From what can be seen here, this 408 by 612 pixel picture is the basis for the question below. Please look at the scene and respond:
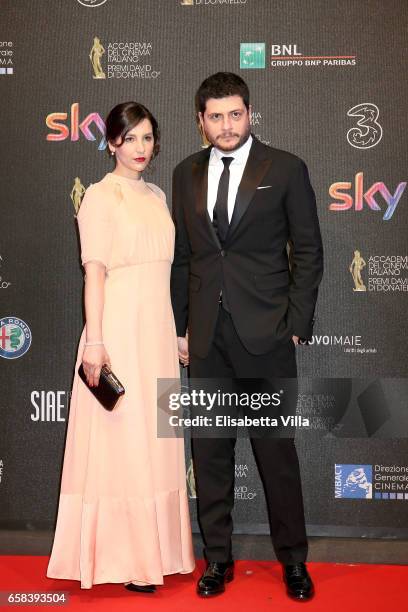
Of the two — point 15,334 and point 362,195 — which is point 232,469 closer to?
point 15,334

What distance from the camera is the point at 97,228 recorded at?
2693mm

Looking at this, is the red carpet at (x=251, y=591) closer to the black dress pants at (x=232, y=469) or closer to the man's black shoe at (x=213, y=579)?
the man's black shoe at (x=213, y=579)

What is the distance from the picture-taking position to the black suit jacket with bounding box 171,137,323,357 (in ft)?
8.82

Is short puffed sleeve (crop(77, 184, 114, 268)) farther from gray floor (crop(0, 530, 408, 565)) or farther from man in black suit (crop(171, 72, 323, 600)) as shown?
gray floor (crop(0, 530, 408, 565))

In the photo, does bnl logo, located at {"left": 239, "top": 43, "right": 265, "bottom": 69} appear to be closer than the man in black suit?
No

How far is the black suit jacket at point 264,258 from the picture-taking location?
2.69 metres

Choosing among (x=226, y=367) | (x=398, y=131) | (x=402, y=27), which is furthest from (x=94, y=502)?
(x=402, y=27)

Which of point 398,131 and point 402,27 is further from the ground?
point 402,27

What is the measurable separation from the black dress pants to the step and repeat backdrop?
0.56 meters

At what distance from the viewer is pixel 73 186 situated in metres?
3.35

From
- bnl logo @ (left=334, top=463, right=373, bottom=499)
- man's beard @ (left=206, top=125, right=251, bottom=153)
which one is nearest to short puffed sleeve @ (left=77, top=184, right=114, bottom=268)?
man's beard @ (left=206, top=125, right=251, bottom=153)

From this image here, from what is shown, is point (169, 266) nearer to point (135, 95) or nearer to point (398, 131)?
point (135, 95)

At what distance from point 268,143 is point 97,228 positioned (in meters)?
1.00

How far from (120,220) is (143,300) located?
1.01 feet
